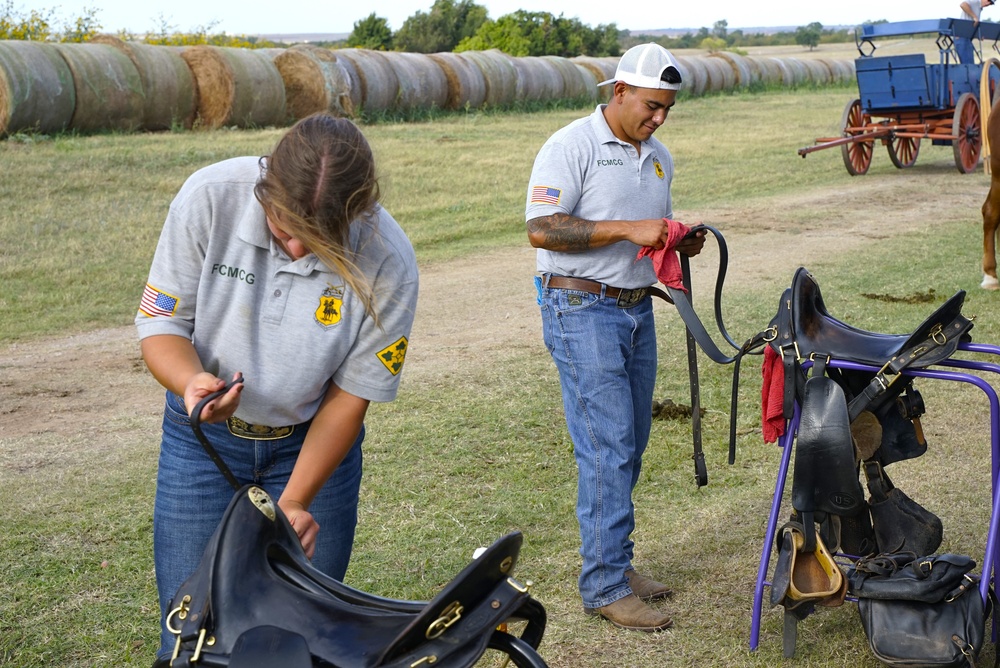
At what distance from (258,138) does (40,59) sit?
303 centimetres

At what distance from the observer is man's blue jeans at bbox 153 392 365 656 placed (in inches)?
90.7

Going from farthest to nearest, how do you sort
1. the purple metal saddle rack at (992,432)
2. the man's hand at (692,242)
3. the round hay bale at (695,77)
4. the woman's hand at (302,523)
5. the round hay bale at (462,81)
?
the round hay bale at (695,77) < the round hay bale at (462,81) < the man's hand at (692,242) < the purple metal saddle rack at (992,432) < the woman's hand at (302,523)

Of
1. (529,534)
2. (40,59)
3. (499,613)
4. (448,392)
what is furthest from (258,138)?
(499,613)

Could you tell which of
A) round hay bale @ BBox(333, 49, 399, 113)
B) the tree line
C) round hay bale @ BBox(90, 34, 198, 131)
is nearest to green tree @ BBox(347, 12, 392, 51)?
the tree line

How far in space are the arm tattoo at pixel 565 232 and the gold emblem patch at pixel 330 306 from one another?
3.57 feet

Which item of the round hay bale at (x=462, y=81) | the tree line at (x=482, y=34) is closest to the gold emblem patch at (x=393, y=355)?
the round hay bale at (x=462, y=81)

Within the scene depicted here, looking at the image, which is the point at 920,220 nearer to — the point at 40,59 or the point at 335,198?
the point at 335,198

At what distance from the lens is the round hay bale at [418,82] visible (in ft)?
66.6

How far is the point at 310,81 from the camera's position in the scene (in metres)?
18.5

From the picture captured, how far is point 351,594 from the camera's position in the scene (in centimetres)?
172

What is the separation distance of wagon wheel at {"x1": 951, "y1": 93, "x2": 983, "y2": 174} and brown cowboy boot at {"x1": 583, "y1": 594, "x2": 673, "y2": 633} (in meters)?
11.8

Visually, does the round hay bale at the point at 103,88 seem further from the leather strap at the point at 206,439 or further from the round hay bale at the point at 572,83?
A: the leather strap at the point at 206,439

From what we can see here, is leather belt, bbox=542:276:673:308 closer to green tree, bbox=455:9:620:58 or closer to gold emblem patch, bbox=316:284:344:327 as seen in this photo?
gold emblem patch, bbox=316:284:344:327

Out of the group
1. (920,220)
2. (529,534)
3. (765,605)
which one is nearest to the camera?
(765,605)
